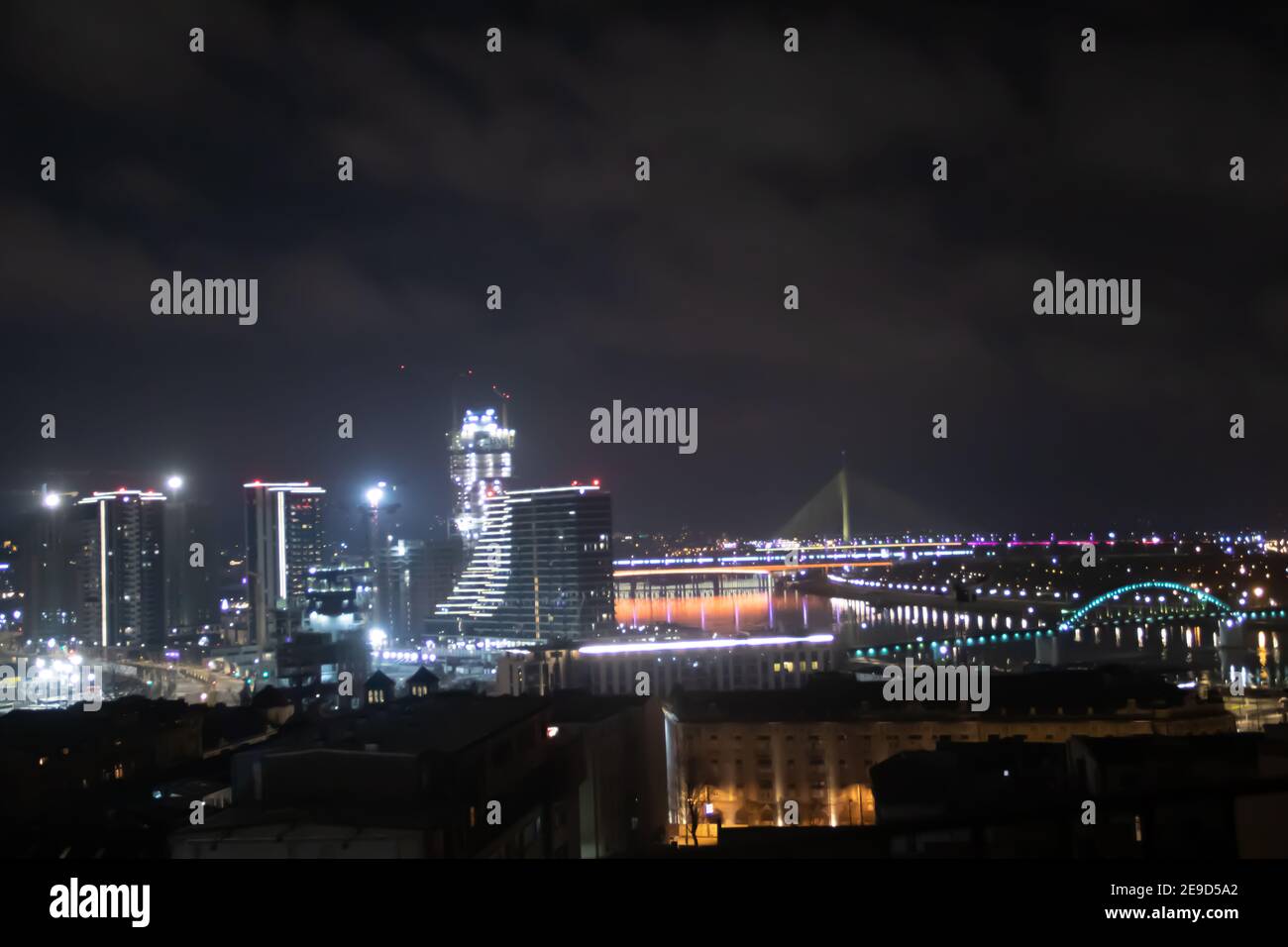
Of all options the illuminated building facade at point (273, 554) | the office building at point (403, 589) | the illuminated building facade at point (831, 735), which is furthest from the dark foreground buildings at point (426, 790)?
the office building at point (403, 589)

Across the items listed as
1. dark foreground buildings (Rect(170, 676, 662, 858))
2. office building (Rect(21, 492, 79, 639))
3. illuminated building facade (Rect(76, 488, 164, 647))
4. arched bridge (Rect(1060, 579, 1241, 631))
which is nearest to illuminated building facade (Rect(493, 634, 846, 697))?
arched bridge (Rect(1060, 579, 1241, 631))

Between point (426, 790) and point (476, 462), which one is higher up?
point (476, 462)

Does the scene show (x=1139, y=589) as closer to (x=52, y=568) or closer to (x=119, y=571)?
(x=119, y=571)

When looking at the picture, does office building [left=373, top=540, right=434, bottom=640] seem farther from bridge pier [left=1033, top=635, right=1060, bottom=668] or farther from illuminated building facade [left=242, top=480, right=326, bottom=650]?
bridge pier [left=1033, top=635, right=1060, bottom=668]

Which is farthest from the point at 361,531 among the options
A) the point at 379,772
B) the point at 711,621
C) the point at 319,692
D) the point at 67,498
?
the point at 379,772

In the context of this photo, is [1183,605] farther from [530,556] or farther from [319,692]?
[319,692]

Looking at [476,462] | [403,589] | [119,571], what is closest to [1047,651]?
[476,462]
